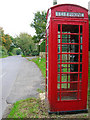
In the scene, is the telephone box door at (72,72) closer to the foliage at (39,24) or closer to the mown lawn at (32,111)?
the mown lawn at (32,111)

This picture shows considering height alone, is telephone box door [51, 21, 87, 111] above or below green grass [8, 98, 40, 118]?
above

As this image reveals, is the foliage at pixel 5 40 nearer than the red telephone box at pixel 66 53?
No

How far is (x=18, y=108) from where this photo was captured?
3.79 m

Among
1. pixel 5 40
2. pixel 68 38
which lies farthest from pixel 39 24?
pixel 5 40

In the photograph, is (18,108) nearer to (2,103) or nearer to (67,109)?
(2,103)

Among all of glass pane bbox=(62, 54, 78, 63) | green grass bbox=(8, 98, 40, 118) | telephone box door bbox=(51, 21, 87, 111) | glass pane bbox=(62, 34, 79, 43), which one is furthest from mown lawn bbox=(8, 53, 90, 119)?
glass pane bbox=(62, 34, 79, 43)

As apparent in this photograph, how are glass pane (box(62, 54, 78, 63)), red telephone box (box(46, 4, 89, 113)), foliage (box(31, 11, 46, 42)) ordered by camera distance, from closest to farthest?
red telephone box (box(46, 4, 89, 113)) → glass pane (box(62, 54, 78, 63)) → foliage (box(31, 11, 46, 42))

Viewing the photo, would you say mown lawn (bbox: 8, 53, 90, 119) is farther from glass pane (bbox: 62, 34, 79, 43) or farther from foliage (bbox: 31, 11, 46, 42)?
foliage (bbox: 31, 11, 46, 42)

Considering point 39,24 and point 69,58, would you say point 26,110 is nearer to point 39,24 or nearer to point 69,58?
point 69,58

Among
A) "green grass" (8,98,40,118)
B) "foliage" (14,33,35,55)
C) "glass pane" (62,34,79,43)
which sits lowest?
"green grass" (8,98,40,118)

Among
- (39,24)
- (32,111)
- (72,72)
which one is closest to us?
(72,72)

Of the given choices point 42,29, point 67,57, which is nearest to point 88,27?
point 67,57

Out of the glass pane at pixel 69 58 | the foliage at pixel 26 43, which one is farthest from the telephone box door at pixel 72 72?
the foliage at pixel 26 43

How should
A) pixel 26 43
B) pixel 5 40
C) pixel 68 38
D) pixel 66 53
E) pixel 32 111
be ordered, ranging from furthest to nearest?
pixel 5 40 → pixel 26 43 → pixel 68 38 → pixel 32 111 → pixel 66 53
